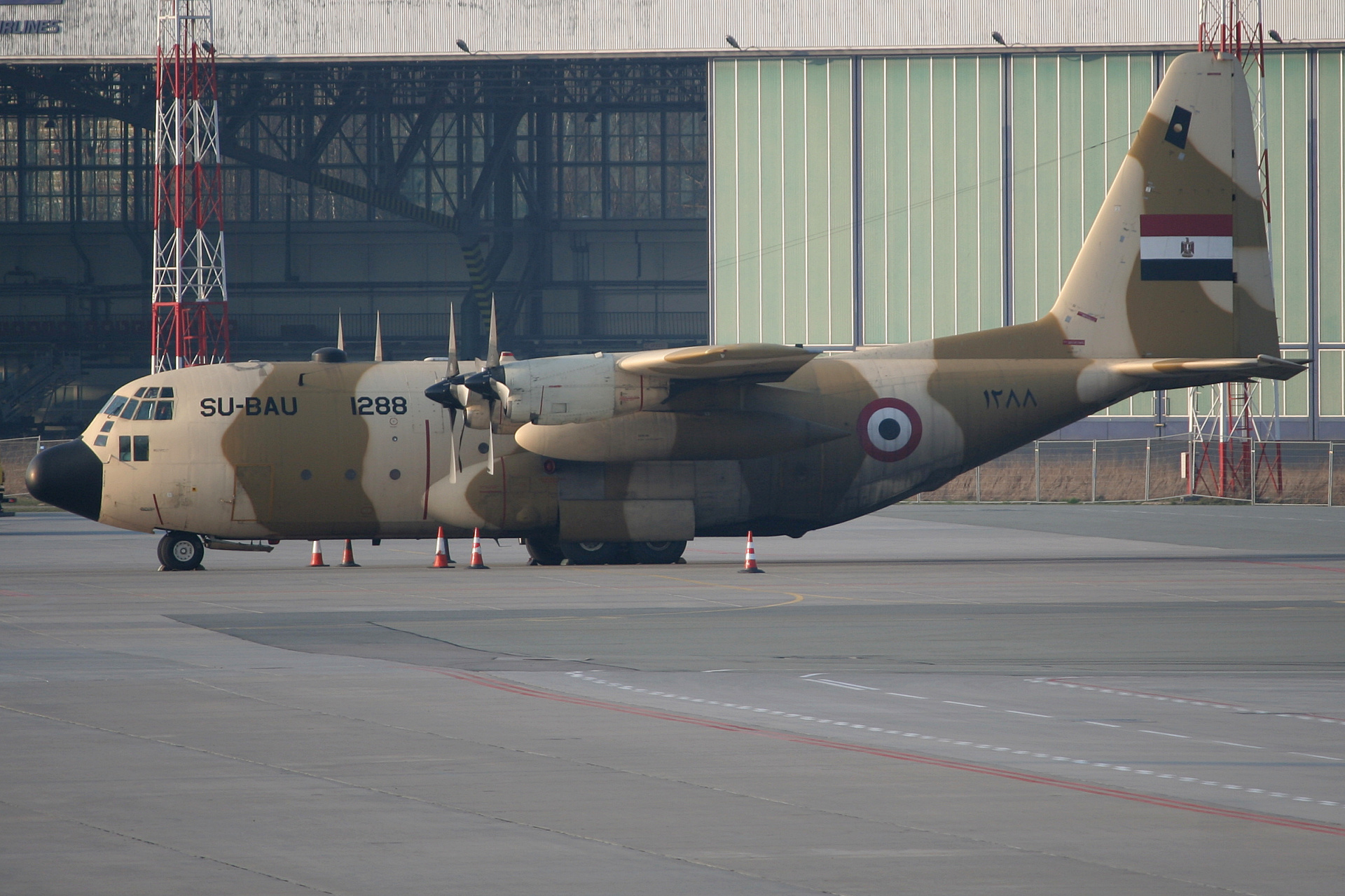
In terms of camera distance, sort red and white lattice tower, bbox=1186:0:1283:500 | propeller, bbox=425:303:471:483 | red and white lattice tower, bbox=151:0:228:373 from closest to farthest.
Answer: propeller, bbox=425:303:471:483
red and white lattice tower, bbox=1186:0:1283:500
red and white lattice tower, bbox=151:0:228:373

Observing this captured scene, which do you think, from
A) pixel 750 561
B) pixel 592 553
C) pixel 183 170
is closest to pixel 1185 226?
pixel 750 561

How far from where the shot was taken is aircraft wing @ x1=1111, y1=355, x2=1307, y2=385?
2706 centimetres

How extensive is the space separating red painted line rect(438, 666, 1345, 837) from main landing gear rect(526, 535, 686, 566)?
42.7 feet

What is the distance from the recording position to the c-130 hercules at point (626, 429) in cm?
2597

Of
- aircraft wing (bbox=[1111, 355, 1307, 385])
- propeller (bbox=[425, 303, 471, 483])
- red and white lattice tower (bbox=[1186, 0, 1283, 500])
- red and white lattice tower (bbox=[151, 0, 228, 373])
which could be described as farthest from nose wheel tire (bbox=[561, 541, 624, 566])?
red and white lattice tower (bbox=[151, 0, 228, 373])

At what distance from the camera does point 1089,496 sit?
4741cm

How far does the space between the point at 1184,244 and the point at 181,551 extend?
20.9 meters

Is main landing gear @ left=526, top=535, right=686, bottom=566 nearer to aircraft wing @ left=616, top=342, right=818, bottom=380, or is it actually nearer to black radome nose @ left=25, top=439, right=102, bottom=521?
aircraft wing @ left=616, top=342, right=818, bottom=380

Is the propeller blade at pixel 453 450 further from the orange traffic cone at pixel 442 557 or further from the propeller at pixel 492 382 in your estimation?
the orange traffic cone at pixel 442 557

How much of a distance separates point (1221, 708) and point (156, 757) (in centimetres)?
876

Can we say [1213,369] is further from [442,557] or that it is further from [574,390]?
[442,557]

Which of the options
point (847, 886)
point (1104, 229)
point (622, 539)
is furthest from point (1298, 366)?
point (847, 886)

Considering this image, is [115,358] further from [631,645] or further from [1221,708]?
[1221,708]

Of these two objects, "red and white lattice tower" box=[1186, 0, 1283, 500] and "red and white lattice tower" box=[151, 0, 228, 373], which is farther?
"red and white lattice tower" box=[151, 0, 228, 373]
